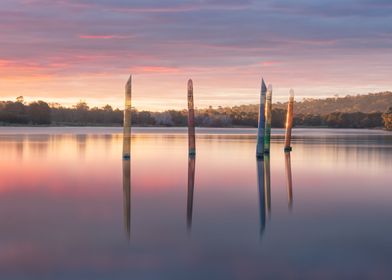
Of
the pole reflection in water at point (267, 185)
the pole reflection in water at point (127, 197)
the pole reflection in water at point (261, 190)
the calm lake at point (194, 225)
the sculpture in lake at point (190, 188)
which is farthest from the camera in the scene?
the pole reflection in water at point (267, 185)

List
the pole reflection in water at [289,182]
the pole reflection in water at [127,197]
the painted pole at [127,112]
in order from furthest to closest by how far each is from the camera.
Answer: the painted pole at [127,112] → the pole reflection in water at [289,182] → the pole reflection in water at [127,197]

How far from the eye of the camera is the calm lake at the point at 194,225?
7179 millimetres

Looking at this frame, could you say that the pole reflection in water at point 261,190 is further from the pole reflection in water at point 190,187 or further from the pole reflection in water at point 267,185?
the pole reflection in water at point 190,187

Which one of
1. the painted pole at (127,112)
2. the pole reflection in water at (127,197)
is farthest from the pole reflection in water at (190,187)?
the painted pole at (127,112)

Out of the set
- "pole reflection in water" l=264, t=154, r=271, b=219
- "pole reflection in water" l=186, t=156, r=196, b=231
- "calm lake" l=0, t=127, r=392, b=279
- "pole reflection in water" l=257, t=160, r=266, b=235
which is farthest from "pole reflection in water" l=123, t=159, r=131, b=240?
"pole reflection in water" l=264, t=154, r=271, b=219

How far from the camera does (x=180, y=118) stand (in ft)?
434

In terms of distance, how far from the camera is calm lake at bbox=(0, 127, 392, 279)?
23.6 ft

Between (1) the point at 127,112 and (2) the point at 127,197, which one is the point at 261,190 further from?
(1) the point at 127,112

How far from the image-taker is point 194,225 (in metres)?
9.87

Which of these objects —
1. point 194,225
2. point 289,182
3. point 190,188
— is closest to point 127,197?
point 190,188

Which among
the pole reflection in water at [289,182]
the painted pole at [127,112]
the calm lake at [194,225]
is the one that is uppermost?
the painted pole at [127,112]

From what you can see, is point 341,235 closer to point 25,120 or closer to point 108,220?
point 108,220

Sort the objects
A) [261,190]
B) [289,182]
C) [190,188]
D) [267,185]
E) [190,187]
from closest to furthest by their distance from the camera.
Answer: [261,190] → [190,188] → [190,187] → [267,185] → [289,182]

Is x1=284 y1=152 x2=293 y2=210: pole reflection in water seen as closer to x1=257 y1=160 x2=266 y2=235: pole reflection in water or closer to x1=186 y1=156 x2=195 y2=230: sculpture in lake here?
x1=257 y1=160 x2=266 y2=235: pole reflection in water
